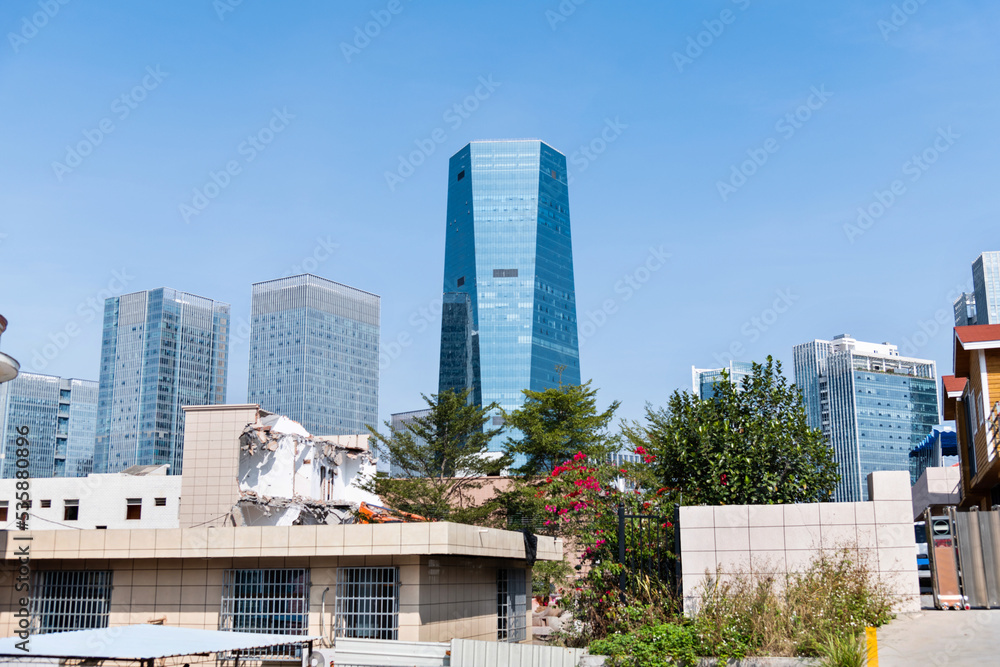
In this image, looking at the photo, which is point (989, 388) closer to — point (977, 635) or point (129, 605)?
point (977, 635)

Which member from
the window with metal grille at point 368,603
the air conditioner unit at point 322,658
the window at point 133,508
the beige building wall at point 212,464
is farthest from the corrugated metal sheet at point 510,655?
the window at point 133,508

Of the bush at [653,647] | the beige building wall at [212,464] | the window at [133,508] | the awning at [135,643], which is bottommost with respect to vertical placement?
the bush at [653,647]

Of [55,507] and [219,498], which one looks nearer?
[219,498]

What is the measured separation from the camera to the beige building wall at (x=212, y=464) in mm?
35312

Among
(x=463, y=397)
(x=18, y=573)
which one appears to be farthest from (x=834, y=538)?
(x=463, y=397)

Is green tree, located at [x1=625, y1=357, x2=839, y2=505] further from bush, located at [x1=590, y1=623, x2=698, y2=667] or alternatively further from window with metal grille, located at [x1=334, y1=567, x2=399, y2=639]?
window with metal grille, located at [x1=334, y1=567, x2=399, y2=639]

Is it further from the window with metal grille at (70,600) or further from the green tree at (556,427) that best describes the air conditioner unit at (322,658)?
the green tree at (556,427)

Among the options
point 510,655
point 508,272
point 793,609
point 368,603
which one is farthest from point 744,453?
point 508,272

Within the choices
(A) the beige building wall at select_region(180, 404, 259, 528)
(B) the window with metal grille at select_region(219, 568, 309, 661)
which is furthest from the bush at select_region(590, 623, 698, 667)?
(A) the beige building wall at select_region(180, 404, 259, 528)

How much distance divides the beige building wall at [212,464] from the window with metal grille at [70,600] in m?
15.7

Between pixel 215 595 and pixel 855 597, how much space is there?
12.3 m

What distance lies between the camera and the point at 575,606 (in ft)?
55.1

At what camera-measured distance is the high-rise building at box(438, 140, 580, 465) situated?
174875 mm

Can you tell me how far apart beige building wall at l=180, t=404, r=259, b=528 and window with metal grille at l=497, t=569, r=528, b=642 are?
52.5 ft
